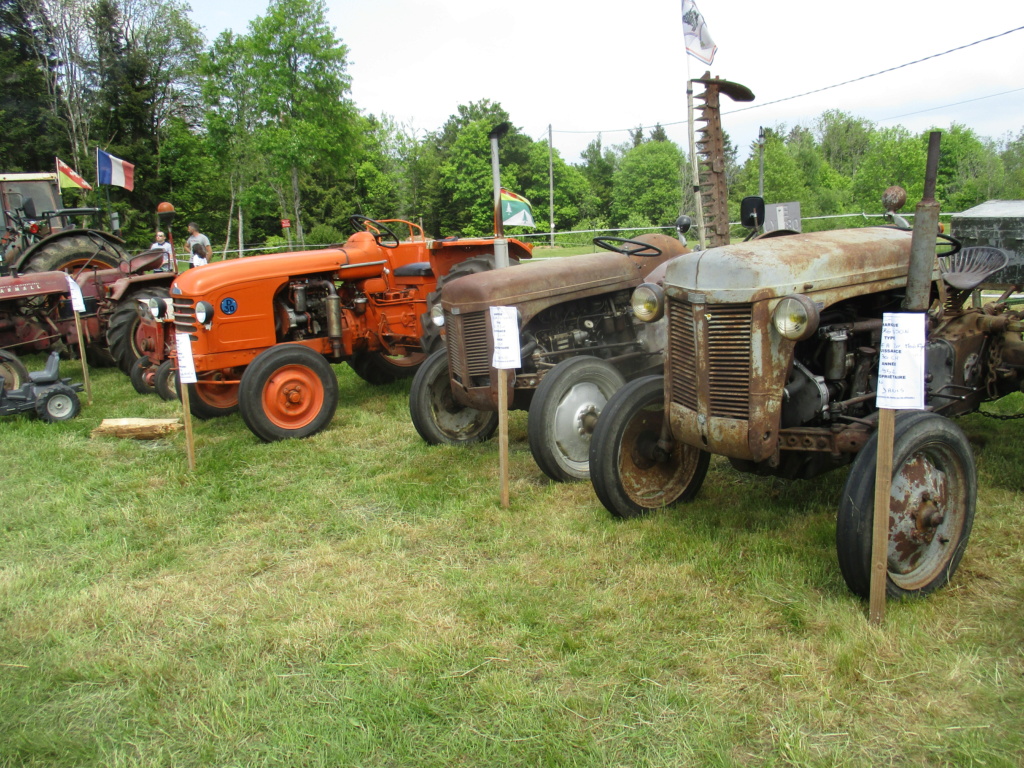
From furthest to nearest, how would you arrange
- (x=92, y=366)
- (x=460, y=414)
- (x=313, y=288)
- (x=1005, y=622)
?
(x=92, y=366) → (x=313, y=288) → (x=460, y=414) → (x=1005, y=622)

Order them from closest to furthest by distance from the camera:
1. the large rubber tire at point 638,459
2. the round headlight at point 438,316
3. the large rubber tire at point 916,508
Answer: the large rubber tire at point 916,508 → the large rubber tire at point 638,459 → the round headlight at point 438,316

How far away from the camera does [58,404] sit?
670 centimetres

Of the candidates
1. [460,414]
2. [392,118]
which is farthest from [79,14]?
[460,414]

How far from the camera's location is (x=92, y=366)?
9.66 metres

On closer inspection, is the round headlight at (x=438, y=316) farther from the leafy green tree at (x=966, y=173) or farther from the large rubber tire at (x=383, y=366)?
the leafy green tree at (x=966, y=173)

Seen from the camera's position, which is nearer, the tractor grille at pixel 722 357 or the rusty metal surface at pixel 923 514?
the rusty metal surface at pixel 923 514

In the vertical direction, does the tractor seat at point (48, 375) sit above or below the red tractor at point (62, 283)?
below

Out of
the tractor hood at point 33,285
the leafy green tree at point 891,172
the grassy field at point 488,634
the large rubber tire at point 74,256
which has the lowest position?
the grassy field at point 488,634

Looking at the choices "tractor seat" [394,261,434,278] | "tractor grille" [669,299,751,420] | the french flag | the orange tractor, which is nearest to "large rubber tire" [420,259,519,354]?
the orange tractor

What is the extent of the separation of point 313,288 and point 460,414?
1.90m

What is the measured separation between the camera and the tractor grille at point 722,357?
306cm

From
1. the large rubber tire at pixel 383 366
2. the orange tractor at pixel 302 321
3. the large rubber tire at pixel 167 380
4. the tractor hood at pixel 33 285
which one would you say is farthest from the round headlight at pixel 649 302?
the tractor hood at pixel 33 285

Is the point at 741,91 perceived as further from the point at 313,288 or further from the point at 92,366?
the point at 92,366

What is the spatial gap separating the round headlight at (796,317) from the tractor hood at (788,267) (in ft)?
0.32
